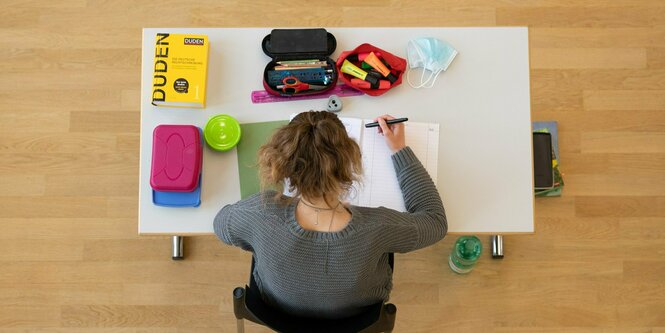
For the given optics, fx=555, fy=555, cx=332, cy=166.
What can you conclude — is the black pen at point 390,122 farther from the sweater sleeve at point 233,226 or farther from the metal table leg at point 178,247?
the metal table leg at point 178,247

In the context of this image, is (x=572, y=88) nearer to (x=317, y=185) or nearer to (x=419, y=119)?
(x=419, y=119)

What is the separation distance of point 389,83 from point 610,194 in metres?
1.19

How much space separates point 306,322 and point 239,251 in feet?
3.09

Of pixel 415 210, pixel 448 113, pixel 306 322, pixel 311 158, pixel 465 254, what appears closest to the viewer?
pixel 311 158

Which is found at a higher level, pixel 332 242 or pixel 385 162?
pixel 385 162

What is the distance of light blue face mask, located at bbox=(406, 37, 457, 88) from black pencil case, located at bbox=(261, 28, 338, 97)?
0.21 meters

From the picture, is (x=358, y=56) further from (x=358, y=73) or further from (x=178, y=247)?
(x=178, y=247)

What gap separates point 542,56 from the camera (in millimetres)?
2230

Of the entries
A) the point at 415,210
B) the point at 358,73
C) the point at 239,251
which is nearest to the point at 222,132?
the point at 358,73

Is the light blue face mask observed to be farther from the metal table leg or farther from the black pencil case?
the metal table leg

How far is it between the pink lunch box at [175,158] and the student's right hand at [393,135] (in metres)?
0.46

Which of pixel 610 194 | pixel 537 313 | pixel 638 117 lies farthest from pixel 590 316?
pixel 638 117

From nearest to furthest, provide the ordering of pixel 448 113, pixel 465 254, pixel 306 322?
pixel 306 322, pixel 448 113, pixel 465 254

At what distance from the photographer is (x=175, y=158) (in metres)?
1.35
